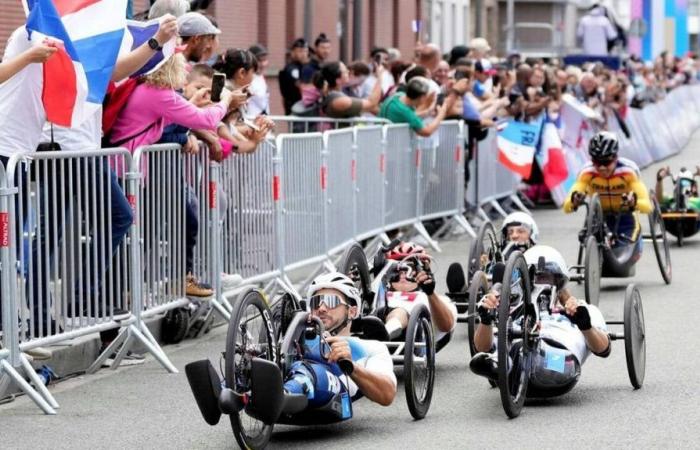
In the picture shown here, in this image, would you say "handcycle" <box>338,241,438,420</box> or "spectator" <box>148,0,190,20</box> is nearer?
"handcycle" <box>338,241,438,420</box>

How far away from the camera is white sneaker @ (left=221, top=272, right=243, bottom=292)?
39.5 ft

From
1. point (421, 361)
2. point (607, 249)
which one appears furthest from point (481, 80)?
point (421, 361)

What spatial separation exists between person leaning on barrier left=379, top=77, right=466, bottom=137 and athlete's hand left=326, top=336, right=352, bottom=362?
10.2 meters

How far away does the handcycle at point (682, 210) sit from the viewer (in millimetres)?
18047

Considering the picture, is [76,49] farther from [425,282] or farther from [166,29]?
[425,282]

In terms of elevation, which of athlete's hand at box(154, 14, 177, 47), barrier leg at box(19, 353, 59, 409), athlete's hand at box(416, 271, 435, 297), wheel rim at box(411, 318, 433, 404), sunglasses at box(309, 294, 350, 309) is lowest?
barrier leg at box(19, 353, 59, 409)

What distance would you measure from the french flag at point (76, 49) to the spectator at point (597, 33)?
4141cm

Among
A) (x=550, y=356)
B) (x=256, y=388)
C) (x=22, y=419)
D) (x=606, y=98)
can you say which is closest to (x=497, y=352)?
(x=550, y=356)

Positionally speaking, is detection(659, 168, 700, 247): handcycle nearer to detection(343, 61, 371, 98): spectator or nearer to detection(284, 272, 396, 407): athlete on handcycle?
detection(343, 61, 371, 98): spectator

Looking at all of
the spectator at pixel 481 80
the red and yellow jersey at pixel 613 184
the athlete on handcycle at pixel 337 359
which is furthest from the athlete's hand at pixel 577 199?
the spectator at pixel 481 80

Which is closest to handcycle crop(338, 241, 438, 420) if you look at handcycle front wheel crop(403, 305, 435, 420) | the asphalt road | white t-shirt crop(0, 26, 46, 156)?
handcycle front wheel crop(403, 305, 435, 420)

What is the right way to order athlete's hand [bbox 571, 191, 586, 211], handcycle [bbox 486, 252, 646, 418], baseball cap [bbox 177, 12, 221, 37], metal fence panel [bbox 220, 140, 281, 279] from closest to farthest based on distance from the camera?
handcycle [bbox 486, 252, 646, 418], baseball cap [bbox 177, 12, 221, 37], metal fence panel [bbox 220, 140, 281, 279], athlete's hand [bbox 571, 191, 586, 211]

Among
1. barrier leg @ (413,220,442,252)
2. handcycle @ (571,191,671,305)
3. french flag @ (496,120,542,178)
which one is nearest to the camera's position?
handcycle @ (571,191,671,305)

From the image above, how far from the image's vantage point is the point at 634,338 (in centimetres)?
952
